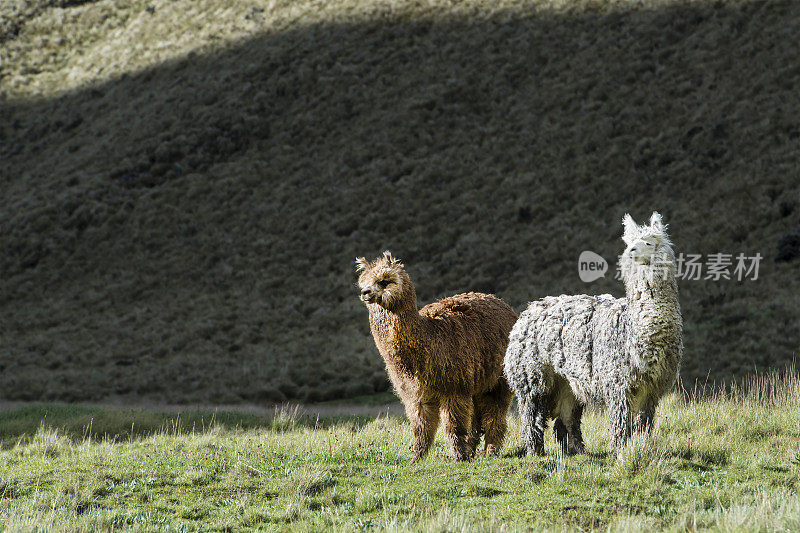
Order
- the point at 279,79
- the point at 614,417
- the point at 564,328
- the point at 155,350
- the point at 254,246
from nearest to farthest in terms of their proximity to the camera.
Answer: the point at 614,417, the point at 564,328, the point at 155,350, the point at 254,246, the point at 279,79

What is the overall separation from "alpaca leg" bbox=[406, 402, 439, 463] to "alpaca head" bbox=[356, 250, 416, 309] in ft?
4.05

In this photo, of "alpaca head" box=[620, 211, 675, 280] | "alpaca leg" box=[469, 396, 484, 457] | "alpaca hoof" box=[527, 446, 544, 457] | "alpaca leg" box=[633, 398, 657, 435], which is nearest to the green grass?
"alpaca leg" box=[633, 398, 657, 435]

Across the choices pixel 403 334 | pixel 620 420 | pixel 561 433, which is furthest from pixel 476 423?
pixel 620 420

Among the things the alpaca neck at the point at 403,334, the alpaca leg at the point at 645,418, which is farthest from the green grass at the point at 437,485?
the alpaca neck at the point at 403,334

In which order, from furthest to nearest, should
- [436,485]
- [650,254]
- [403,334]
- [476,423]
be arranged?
1. [476,423]
2. [403,334]
3. [436,485]
4. [650,254]

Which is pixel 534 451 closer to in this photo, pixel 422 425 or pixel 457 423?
pixel 457 423

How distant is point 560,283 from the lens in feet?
102

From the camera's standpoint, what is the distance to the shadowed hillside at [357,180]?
93.7 feet

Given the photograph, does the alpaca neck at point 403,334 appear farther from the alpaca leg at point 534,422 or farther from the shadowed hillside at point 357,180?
the shadowed hillside at point 357,180

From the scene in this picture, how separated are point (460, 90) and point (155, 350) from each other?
2352 cm

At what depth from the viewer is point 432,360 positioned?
8633 mm

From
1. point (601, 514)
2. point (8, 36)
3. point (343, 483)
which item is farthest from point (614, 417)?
point (8, 36)

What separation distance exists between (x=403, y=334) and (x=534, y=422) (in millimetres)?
1754

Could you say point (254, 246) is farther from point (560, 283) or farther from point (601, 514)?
point (601, 514)
